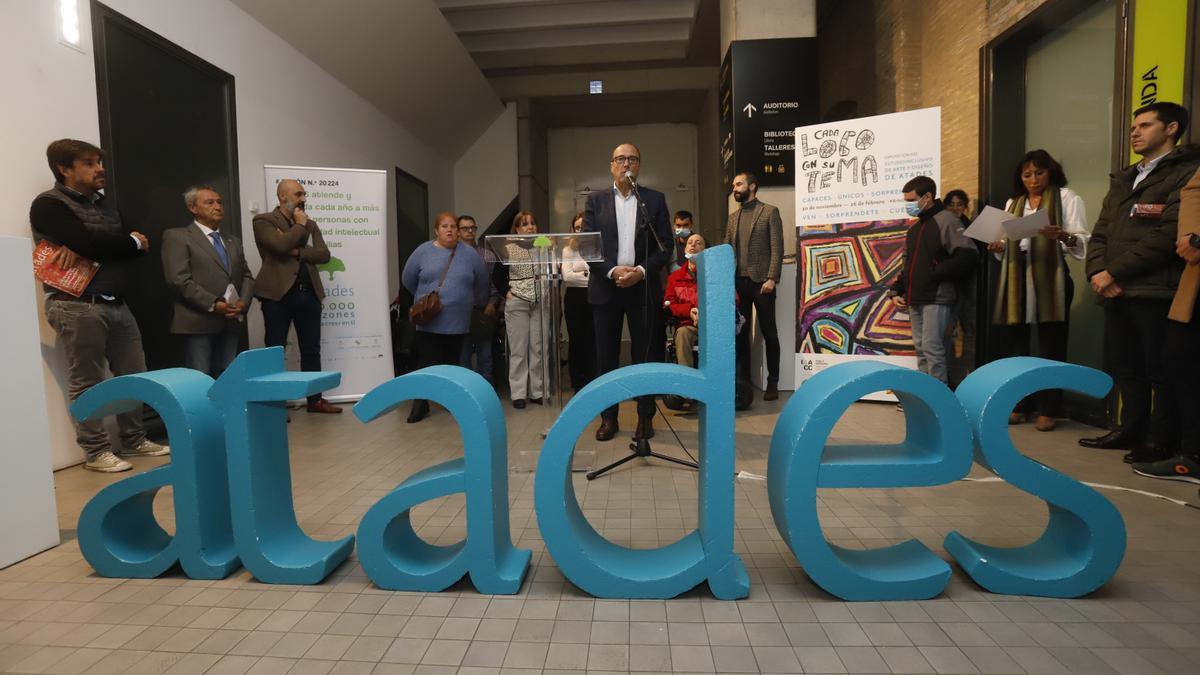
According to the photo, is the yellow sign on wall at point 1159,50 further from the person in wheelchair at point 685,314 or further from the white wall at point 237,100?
the white wall at point 237,100

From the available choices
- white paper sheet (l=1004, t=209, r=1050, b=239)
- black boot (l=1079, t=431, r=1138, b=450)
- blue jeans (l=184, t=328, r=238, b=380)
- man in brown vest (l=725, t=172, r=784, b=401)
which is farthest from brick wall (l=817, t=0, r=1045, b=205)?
blue jeans (l=184, t=328, r=238, b=380)

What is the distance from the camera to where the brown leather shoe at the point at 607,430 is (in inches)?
152

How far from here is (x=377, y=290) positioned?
5355mm

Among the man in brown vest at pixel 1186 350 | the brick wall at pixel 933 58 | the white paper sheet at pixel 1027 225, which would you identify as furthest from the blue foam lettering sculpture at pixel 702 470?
the brick wall at pixel 933 58

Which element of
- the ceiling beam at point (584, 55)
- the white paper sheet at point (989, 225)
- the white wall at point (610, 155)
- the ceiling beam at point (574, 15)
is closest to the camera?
the white paper sheet at point (989, 225)

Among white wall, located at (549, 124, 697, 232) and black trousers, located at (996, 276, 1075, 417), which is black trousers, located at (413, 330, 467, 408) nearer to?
black trousers, located at (996, 276, 1075, 417)

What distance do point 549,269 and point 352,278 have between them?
8.97 ft

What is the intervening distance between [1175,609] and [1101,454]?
1892mm

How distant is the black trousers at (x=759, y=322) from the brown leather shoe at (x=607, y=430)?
5.43 ft

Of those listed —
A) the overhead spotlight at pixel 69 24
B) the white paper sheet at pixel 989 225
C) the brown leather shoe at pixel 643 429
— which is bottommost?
the brown leather shoe at pixel 643 429

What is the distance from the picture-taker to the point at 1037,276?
3.86 m

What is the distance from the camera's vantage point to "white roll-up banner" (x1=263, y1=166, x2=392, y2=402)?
5.21 metres

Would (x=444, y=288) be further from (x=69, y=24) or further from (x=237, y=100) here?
(x=69, y=24)

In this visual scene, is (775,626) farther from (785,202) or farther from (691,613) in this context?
(785,202)
